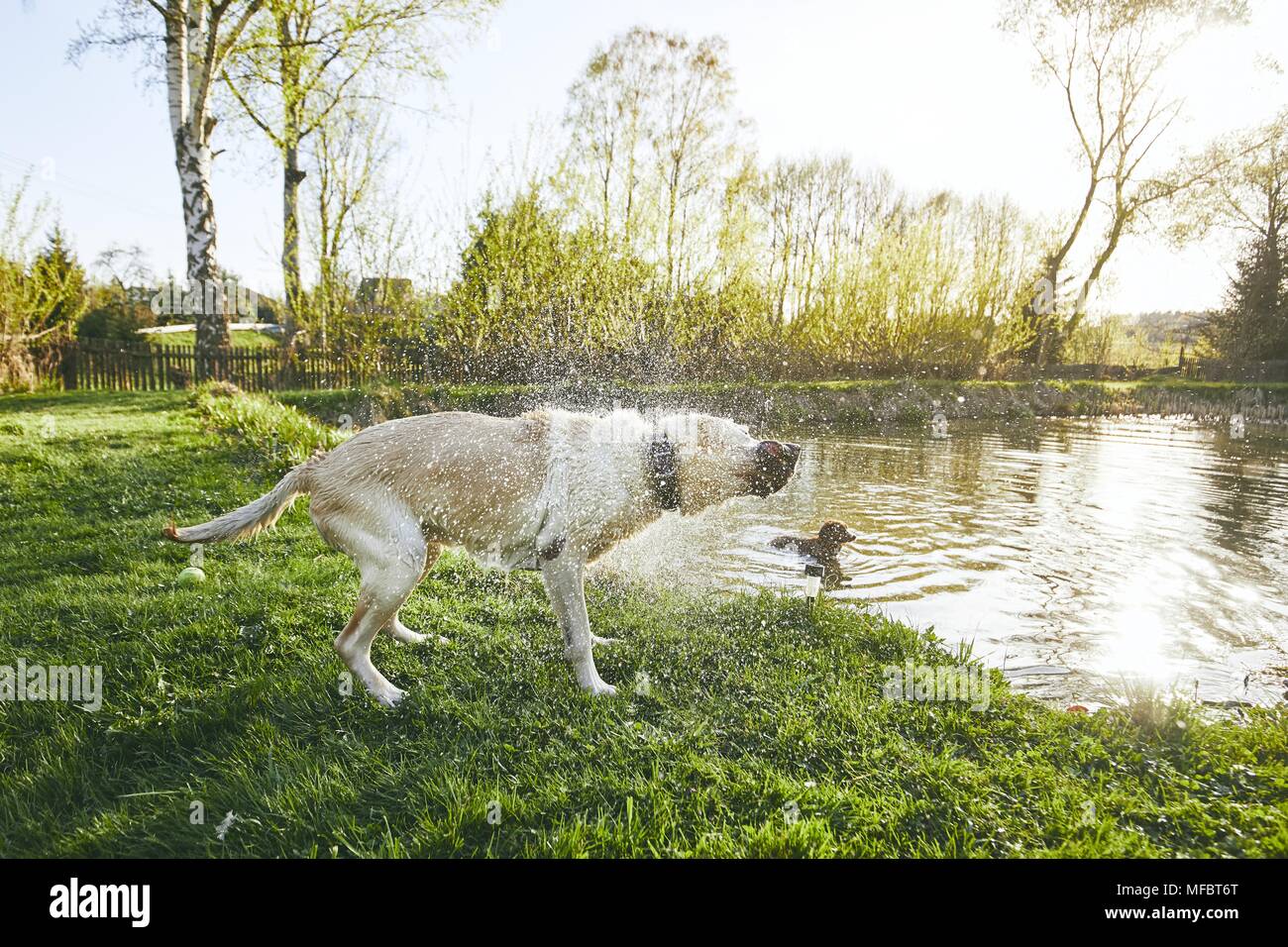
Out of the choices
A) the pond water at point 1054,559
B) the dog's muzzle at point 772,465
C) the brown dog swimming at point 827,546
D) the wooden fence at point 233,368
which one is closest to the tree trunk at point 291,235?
the wooden fence at point 233,368

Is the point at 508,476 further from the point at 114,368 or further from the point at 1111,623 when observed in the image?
the point at 114,368

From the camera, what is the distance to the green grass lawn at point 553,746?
8.16 ft

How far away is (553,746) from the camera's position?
302 centimetres

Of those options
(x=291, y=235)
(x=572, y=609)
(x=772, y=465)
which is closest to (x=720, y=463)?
→ (x=772, y=465)

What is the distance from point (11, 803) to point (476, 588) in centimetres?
280

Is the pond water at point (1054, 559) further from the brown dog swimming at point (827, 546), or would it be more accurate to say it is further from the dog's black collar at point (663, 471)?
the dog's black collar at point (663, 471)

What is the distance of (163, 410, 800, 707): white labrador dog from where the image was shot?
3352mm

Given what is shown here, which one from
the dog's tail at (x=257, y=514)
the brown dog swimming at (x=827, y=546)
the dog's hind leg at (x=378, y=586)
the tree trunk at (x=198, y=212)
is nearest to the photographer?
the dog's hind leg at (x=378, y=586)

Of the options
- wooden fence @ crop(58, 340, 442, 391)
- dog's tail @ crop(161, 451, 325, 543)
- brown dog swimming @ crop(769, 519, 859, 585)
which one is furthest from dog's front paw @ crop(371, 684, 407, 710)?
wooden fence @ crop(58, 340, 442, 391)

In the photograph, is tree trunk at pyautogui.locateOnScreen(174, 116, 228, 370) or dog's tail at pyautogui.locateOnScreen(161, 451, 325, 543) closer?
dog's tail at pyautogui.locateOnScreen(161, 451, 325, 543)

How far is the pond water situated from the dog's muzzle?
706mm

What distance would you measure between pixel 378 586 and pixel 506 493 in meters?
0.78

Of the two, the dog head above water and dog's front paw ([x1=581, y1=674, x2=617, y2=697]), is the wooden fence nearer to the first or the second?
the dog head above water

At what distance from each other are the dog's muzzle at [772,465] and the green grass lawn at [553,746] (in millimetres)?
1054
